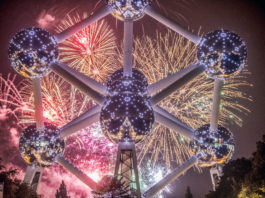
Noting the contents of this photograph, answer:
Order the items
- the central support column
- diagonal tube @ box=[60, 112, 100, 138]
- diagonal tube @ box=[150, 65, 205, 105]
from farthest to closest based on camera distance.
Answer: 1. diagonal tube @ box=[150, 65, 205, 105]
2. diagonal tube @ box=[60, 112, 100, 138]
3. the central support column

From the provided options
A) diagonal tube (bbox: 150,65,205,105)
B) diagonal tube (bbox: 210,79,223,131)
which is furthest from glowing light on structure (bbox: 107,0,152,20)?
diagonal tube (bbox: 210,79,223,131)

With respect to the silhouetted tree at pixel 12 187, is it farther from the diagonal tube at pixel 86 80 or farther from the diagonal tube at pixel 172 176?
the diagonal tube at pixel 172 176

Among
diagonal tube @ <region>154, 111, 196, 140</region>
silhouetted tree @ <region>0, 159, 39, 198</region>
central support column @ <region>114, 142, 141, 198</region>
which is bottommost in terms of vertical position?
silhouetted tree @ <region>0, 159, 39, 198</region>

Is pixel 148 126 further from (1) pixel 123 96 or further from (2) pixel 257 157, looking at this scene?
(2) pixel 257 157

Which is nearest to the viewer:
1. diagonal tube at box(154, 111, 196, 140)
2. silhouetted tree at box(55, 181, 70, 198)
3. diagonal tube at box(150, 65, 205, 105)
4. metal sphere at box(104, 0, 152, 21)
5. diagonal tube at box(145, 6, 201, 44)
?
metal sphere at box(104, 0, 152, 21)

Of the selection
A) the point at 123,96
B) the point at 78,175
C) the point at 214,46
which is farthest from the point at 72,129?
the point at 214,46

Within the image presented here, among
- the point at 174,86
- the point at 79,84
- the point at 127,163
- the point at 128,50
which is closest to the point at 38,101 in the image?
the point at 79,84

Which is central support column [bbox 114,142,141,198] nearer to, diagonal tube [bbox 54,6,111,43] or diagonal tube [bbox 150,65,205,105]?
diagonal tube [bbox 150,65,205,105]
